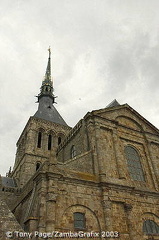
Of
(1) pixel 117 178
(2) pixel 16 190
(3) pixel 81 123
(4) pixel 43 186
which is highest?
(3) pixel 81 123

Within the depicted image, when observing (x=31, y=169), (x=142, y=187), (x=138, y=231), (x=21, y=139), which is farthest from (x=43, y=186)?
(x=21, y=139)

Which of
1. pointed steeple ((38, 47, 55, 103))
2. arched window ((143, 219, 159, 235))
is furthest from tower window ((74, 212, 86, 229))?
pointed steeple ((38, 47, 55, 103))

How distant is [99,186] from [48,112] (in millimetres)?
28924

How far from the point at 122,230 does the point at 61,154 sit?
401 inches

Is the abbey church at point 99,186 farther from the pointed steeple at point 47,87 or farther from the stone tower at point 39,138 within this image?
the pointed steeple at point 47,87

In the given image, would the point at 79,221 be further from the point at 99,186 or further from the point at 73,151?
the point at 73,151

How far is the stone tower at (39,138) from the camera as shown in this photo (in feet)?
102

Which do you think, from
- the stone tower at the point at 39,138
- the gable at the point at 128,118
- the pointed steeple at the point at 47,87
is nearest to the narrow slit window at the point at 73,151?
the gable at the point at 128,118

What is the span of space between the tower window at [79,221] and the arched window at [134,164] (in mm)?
5742

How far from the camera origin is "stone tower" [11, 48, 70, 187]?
1226 inches

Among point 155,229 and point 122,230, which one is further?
point 155,229

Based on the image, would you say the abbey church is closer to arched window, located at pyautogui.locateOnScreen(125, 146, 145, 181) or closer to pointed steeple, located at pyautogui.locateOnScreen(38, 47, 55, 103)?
arched window, located at pyautogui.locateOnScreen(125, 146, 145, 181)

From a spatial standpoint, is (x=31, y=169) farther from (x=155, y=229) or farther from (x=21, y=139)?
(x=155, y=229)

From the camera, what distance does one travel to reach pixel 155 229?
14.4 meters
